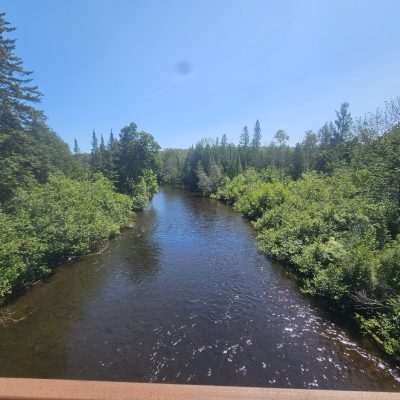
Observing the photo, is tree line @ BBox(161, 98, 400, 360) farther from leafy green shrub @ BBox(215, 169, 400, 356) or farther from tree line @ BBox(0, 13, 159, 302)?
tree line @ BBox(0, 13, 159, 302)

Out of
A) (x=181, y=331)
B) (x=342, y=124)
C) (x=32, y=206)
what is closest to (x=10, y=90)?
(x=32, y=206)

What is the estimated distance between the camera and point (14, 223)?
10.6m

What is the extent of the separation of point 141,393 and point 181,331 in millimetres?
7693

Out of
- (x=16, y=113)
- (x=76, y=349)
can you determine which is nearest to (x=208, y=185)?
(x=16, y=113)

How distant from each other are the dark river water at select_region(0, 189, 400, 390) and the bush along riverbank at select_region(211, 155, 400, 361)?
89 cm

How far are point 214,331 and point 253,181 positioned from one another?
3245cm

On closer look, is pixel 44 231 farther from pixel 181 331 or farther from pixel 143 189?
pixel 143 189

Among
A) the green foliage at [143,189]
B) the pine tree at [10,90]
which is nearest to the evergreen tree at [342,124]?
the green foliage at [143,189]

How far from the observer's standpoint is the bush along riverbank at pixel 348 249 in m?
7.82

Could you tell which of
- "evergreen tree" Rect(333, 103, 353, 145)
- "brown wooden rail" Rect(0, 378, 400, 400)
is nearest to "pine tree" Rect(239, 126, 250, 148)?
"evergreen tree" Rect(333, 103, 353, 145)

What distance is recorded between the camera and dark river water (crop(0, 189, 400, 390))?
6473 millimetres

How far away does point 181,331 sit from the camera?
805 centimetres

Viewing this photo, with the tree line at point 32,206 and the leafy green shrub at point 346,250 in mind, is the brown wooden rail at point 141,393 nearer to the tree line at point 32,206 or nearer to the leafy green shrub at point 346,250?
the leafy green shrub at point 346,250

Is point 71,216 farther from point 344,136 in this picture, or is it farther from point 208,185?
point 344,136
